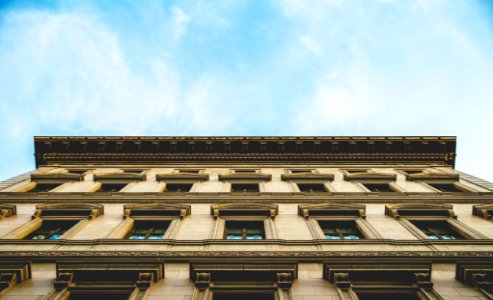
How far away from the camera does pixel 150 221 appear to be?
44.1ft

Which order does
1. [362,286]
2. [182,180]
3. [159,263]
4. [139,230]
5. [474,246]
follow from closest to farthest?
[362,286], [159,263], [474,246], [139,230], [182,180]

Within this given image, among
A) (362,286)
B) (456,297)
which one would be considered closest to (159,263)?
(362,286)

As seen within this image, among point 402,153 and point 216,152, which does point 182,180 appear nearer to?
point 216,152

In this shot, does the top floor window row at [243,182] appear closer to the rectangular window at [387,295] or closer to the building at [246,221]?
the building at [246,221]

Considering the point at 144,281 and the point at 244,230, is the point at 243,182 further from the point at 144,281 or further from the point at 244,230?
the point at 144,281

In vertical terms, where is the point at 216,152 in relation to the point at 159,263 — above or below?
above

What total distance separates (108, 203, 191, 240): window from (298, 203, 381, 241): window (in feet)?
17.1

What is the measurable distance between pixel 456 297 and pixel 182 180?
47.9ft

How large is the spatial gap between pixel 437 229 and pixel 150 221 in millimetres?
11645

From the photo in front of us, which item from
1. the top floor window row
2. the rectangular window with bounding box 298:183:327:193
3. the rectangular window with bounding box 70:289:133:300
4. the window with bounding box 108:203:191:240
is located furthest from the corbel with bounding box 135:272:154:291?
the rectangular window with bounding box 298:183:327:193

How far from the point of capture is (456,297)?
8016 millimetres

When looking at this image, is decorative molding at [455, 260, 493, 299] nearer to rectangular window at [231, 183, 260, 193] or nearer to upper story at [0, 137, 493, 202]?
upper story at [0, 137, 493, 202]

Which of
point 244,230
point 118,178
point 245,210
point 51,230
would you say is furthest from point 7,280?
point 118,178

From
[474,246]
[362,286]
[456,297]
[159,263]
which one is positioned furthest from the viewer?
[474,246]
